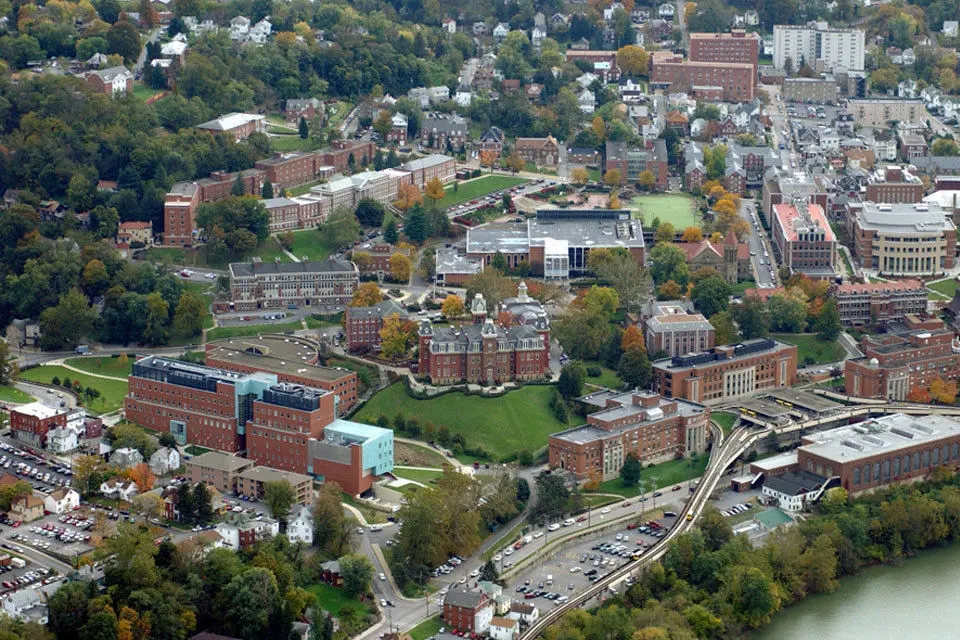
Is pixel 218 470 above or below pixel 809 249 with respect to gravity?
below

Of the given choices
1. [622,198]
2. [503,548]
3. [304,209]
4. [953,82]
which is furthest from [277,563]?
[953,82]

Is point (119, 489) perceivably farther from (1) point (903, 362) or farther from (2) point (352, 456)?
(1) point (903, 362)

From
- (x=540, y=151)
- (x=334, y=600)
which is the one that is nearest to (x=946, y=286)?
(x=540, y=151)

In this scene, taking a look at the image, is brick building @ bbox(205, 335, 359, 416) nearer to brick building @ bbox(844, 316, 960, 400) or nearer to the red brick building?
the red brick building

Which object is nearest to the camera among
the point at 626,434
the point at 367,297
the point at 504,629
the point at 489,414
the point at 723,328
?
the point at 504,629

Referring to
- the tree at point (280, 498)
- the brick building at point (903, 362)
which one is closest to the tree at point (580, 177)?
the brick building at point (903, 362)

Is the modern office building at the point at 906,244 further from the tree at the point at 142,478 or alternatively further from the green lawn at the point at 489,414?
the tree at the point at 142,478
